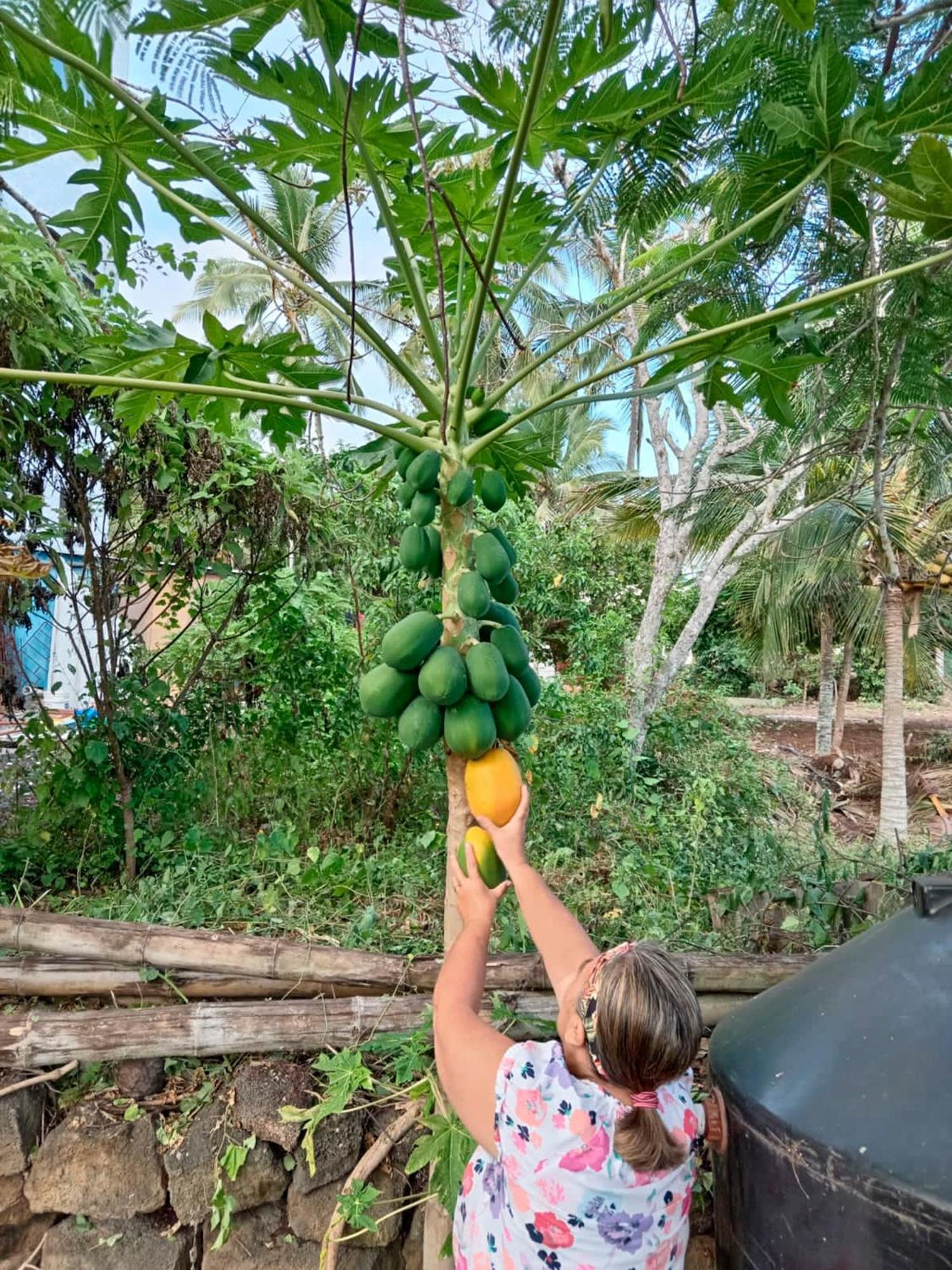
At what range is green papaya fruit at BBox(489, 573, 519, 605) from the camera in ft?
5.95

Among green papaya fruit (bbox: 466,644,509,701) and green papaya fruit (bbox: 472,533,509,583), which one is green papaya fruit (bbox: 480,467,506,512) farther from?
green papaya fruit (bbox: 466,644,509,701)

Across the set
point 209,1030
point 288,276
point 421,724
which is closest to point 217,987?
point 209,1030

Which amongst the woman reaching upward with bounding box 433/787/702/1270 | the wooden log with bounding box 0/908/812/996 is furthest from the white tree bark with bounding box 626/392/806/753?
the woman reaching upward with bounding box 433/787/702/1270

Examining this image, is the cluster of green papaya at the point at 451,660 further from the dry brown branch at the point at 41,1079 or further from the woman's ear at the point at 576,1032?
the dry brown branch at the point at 41,1079

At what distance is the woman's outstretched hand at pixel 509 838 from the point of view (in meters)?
1.58

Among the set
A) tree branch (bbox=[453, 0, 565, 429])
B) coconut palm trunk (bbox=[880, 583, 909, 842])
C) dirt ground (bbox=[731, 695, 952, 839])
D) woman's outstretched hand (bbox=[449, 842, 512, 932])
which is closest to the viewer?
tree branch (bbox=[453, 0, 565, 429])

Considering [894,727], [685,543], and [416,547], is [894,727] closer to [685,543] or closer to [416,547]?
[685,543]

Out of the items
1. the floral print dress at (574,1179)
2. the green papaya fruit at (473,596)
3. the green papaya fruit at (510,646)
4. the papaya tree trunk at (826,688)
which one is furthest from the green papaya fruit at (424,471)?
the papaya tree trunk at (826,688)

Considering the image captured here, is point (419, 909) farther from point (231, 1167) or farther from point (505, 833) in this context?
point (505, 833)

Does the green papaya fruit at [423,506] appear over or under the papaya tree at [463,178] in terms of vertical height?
under

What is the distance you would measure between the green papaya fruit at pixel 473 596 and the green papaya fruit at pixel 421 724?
21cm

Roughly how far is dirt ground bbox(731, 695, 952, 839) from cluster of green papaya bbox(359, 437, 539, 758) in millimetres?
4722

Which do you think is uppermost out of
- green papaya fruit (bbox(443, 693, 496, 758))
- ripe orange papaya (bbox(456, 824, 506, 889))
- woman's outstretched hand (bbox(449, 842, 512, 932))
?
green papaya fruit (bbox(443, 693, 496, 758))

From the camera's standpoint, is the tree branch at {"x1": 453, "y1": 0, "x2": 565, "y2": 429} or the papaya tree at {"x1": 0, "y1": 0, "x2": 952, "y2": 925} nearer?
the tree branch at {"x1": 453, "y1": 0, "x2": 565, "y2": 429}
